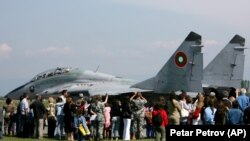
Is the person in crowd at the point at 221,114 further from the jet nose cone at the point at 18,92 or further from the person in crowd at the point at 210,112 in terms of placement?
the jet nose cone at the point at 18,92

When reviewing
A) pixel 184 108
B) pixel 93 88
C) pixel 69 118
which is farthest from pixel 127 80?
pixel 184 108

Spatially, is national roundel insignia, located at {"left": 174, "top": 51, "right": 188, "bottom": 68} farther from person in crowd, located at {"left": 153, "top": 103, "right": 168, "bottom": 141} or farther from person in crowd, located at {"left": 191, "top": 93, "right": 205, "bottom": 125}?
person in crowd, located at {"left": 153, "top": 103, "right": 168, "bottom": 141}

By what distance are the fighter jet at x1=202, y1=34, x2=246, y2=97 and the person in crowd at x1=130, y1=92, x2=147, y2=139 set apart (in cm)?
1179

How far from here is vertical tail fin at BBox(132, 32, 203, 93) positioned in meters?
28.2

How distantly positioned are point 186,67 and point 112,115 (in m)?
9.16

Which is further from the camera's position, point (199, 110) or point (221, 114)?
point (199, 110)

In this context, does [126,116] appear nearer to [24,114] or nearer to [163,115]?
[163,115]

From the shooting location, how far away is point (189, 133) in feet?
29.1

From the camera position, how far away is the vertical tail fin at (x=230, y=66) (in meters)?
31.6

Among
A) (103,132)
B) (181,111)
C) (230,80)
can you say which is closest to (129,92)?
(230,80)

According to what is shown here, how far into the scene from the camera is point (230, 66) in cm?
3172

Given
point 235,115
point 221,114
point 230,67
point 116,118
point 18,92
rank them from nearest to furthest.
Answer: point 235,115 → point 221,114 → point 116,118 → point 230,67 → point 18,92

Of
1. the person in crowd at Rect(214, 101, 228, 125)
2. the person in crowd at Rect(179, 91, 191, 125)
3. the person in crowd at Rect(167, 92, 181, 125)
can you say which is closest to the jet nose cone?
the person in crowd at Rect(179, 91, 191, 125)

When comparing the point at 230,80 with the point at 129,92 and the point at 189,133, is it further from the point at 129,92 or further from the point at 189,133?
the point at 189,133
